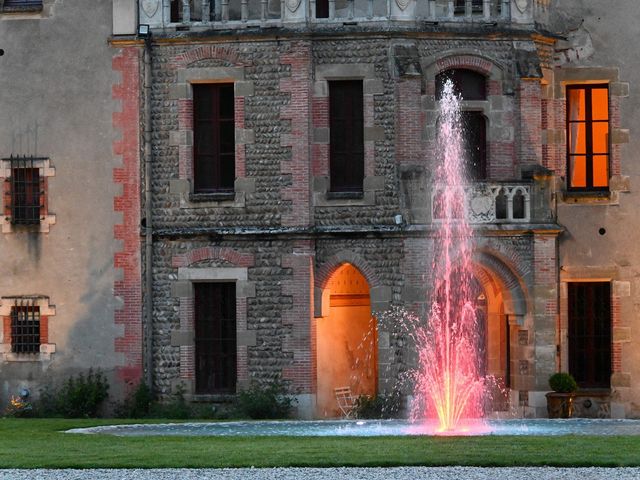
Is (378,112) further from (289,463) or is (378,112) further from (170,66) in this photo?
(289,463)

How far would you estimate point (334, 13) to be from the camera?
3158 cm

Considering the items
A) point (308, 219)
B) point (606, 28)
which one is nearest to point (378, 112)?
point (308, 219)

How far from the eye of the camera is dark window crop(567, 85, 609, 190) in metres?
32.6

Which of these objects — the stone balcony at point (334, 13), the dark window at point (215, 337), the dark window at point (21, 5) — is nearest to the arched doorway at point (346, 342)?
the dark window at point (215, 337)

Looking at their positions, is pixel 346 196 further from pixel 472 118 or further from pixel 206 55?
pixel 206 55

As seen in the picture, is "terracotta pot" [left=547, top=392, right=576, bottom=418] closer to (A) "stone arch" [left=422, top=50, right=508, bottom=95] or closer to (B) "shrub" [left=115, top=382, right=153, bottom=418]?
(A) "stone arch" [left=422, top=50, right=508, bottom=95]

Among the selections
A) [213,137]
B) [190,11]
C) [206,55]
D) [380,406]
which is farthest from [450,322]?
[190,11]

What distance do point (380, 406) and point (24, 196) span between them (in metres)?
7.52

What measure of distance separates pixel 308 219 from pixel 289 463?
1075 centimetres

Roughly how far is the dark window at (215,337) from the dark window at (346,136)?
2.70 metres

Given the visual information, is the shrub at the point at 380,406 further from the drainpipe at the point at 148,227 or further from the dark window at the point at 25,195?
the dark window at the point at 25,195

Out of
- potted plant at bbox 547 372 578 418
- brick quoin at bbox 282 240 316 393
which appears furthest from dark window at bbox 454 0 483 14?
potted plant at bbox 547 372 578 418

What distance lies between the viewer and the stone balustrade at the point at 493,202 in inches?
1224

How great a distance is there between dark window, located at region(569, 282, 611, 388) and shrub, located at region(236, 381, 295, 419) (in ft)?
17.1
